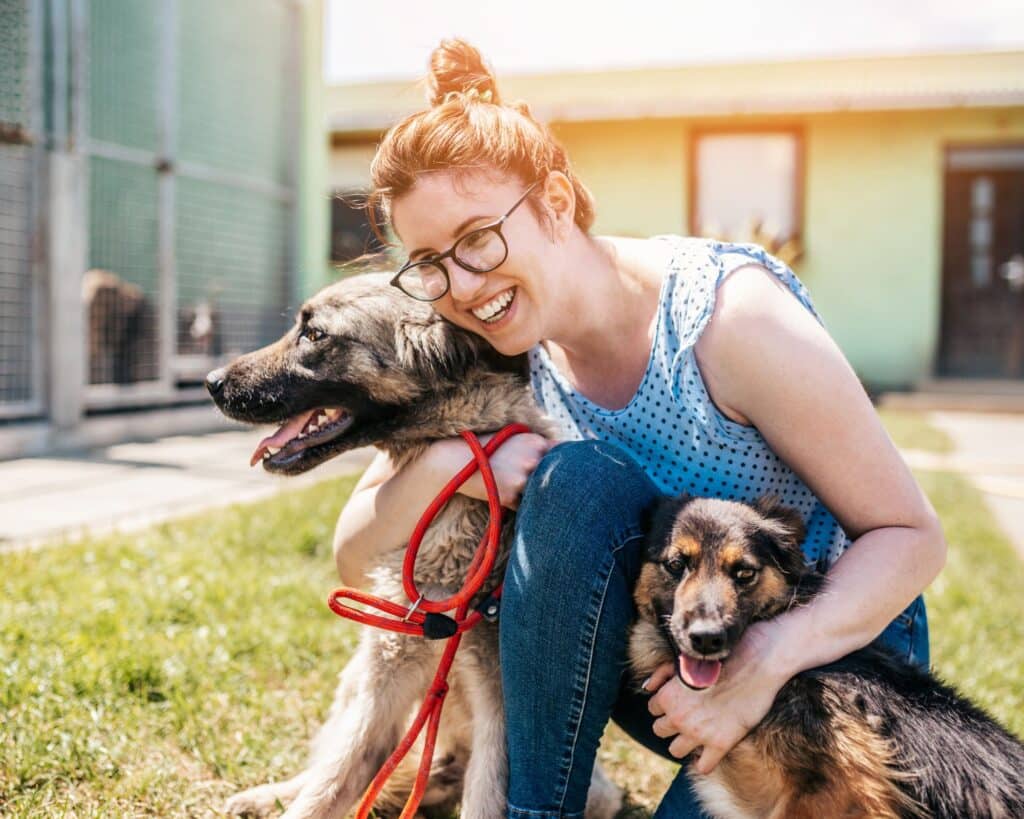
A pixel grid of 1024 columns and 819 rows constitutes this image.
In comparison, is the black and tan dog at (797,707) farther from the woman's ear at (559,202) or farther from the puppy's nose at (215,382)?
the puppy's nose at (215,382)

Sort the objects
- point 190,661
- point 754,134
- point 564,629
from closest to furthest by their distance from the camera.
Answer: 1. point 564,629
2. point 190,661
3. point 754,134

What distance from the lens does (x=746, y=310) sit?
6.35ft

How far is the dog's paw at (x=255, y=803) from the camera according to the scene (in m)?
2.13

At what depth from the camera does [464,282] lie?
200 cm

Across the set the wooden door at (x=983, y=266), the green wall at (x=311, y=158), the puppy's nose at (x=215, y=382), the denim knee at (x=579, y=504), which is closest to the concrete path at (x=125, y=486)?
the puppy's nose at (x=215, y=382)

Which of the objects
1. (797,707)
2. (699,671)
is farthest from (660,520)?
(797,707)

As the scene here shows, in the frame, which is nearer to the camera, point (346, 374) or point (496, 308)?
point (496, 308)

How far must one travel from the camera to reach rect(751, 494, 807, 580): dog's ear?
1.92 meters

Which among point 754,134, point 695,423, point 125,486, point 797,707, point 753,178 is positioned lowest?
point 125,486

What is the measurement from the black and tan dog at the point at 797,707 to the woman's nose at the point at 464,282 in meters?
0.61

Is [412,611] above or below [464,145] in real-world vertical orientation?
below

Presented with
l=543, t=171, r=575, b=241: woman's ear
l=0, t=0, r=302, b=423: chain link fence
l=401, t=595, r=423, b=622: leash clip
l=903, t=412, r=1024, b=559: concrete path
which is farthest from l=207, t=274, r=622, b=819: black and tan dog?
l=0, t=0, r=302, b=423: chain link fence

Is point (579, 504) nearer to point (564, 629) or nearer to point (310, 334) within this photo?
point (564, 629)

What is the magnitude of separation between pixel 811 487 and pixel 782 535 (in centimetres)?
13
